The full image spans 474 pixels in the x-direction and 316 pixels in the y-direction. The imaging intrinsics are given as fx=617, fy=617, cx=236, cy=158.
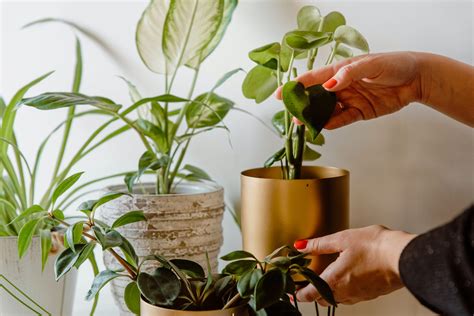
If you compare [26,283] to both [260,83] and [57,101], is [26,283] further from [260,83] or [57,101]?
→ [260,83]

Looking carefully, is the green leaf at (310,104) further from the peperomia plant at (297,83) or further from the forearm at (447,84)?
the forearm at (447,84)

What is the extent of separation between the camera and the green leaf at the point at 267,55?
0.96 meters

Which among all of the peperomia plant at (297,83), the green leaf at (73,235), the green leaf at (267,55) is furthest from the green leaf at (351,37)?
the green leaf at (73,235)

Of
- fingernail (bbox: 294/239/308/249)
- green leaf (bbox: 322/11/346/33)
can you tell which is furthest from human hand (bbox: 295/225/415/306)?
A: green leaf (bbox: 322/11/346/33)

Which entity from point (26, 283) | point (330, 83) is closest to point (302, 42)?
point (330, 83)

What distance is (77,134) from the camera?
1.27m

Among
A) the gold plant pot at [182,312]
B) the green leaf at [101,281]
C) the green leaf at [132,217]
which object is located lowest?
the gold plant pot at [182,312]

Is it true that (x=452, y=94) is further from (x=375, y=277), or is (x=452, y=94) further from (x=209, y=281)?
(x=209, y=281)

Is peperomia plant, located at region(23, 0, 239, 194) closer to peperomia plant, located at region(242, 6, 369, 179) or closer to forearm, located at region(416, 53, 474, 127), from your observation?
peperomia plant, located at region(242, 6, 369, 179)

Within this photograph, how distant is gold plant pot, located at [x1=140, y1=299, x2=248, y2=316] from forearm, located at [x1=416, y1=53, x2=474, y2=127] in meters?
0.48

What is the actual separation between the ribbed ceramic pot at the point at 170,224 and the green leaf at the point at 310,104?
29cm

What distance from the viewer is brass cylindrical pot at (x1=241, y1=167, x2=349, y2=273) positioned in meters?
0.91

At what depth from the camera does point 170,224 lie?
3.28ft

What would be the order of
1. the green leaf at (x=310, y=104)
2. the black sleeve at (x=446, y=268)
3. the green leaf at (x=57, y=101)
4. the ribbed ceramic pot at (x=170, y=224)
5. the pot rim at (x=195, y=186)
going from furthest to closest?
the pot rim at (x=195, y=186) → the ribbed ceramic pot at (x=170, y=224) → the green leaf at (x=57, y=101) → the green leaf at (x=310, y=104) → the black sleeve at (x=446, y=268)
